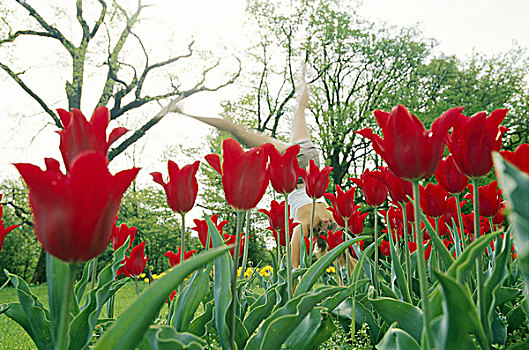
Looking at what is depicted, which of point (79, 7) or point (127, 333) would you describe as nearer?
point (127, 333)

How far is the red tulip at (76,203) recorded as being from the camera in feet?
1.74

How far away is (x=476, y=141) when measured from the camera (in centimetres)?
86

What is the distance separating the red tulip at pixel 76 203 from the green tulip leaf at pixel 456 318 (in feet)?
1.64

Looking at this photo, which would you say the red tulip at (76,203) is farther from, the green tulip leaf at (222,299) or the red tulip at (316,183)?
the red tulip at (316,183)

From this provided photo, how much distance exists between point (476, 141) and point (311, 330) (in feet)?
1.91

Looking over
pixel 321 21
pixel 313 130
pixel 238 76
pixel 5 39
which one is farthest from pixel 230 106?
pixel 5 39

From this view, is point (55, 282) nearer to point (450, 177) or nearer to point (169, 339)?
point (169, 339)

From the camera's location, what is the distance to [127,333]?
52 centimetres

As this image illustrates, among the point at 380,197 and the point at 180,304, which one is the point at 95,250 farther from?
the point at 380,197

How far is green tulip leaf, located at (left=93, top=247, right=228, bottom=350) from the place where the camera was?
1.69 ft

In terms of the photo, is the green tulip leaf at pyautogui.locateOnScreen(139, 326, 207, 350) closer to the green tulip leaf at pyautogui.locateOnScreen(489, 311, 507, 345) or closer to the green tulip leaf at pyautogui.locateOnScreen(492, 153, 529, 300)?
the green tulip leaf at pyautogui.locateOnScreen(492, 153, 529, 300)

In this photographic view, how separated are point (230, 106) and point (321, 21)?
5.55m

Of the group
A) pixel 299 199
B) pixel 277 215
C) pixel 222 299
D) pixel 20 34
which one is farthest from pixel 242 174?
pixel 20 34

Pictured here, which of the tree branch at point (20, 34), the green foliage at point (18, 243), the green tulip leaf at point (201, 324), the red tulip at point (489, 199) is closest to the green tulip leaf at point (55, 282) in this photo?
the green tulip leaf at point (201, 324)
